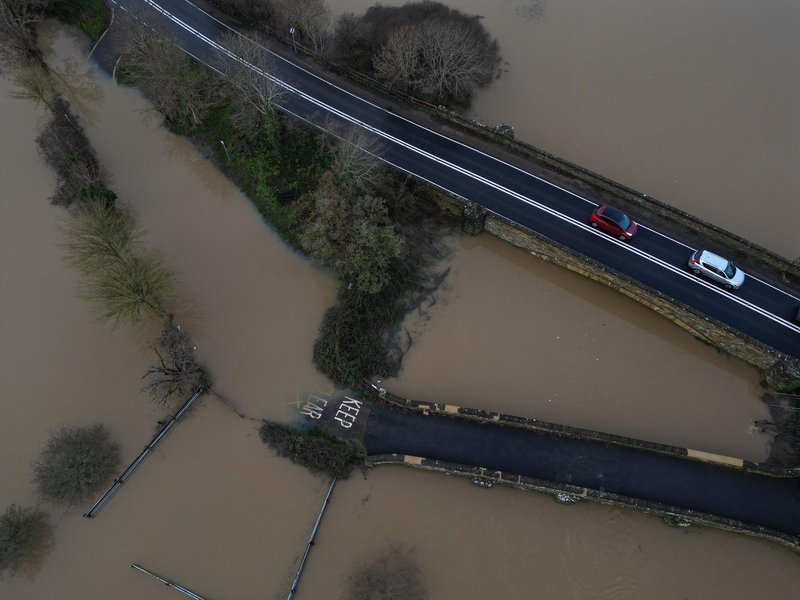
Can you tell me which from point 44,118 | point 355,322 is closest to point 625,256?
point 355,322

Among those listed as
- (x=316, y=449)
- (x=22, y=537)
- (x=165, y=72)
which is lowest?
(x=22, y=537)

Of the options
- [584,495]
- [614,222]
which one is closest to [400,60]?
[614,222]

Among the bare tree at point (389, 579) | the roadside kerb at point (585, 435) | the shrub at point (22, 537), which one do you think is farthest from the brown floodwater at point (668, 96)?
the shrub at point (22, 537)

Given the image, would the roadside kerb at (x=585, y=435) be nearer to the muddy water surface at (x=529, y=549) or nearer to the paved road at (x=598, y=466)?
the paved road at (x=598, y=466)

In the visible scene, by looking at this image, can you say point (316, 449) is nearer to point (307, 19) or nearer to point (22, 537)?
point (22, 537)

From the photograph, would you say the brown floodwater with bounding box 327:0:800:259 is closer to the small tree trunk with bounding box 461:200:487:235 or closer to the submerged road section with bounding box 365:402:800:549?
the small tree trunk with bounding box 461:200:487:235

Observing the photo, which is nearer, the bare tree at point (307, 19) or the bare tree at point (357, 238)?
the bare tree at point (357, 238)

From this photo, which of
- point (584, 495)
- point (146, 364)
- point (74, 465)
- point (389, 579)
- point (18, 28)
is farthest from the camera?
point (18, 28)
